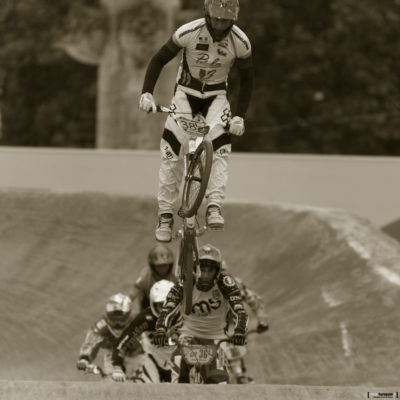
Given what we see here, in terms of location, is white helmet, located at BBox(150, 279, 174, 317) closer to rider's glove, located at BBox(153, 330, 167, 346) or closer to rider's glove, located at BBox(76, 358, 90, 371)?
rider's glove, located at BBox(76, 358, 90, 371)

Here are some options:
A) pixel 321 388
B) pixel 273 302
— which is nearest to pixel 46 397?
pixel 321 388

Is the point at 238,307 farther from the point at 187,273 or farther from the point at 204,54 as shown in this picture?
the point at 204,54

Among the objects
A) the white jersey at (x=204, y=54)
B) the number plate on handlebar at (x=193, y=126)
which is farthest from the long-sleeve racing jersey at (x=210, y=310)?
the white jersey at (x=204, y=54)

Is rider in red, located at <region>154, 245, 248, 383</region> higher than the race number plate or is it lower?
higher

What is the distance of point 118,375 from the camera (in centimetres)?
1302

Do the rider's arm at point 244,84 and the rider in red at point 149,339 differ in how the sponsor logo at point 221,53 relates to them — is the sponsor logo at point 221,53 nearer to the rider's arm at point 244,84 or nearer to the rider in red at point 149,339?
the rider's arm at point 244,84

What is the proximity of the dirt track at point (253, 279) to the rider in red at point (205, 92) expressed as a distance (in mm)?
3890

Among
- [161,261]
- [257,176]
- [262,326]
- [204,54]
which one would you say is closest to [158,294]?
[161,261]

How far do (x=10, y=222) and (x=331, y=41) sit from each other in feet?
50.0

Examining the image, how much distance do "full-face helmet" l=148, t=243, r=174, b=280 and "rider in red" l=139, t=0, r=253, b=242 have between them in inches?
105

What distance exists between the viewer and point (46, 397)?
9008 millimetres

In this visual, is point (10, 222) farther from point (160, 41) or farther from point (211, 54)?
point (211, 54)

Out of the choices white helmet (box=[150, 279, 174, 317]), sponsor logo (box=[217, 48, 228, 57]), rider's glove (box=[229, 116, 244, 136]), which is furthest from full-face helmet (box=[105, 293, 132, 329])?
sponsor logo (box=[217, 48, 228, 57])

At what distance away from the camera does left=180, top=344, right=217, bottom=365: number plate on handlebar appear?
40.2ft
